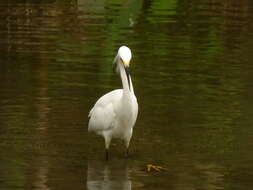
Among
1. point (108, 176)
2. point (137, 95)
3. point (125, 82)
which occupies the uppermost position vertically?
point (125, 82)

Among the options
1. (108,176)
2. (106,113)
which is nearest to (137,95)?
(106,113)

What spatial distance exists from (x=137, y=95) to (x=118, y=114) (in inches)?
149

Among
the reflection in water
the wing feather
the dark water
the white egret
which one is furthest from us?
the wing feather

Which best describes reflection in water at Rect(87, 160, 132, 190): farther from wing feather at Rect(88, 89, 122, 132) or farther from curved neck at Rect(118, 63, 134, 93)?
curved neck at Rect(118, 63, 134, 93)

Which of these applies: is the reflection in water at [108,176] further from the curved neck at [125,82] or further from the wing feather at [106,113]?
the curved neck at [125,82]

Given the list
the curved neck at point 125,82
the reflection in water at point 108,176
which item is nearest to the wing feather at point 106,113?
the curved neck at point 125,82

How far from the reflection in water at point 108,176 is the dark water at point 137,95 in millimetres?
12

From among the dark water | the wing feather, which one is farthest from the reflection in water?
the wing feather

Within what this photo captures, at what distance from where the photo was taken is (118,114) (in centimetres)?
1245

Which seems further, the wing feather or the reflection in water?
the wing feather

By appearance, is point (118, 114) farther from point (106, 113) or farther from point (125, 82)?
point (125, 82)

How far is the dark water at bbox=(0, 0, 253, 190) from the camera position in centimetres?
1203

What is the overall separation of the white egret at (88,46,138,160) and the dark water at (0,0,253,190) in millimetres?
347

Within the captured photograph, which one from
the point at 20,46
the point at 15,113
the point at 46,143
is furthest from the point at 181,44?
the point at 46,143
